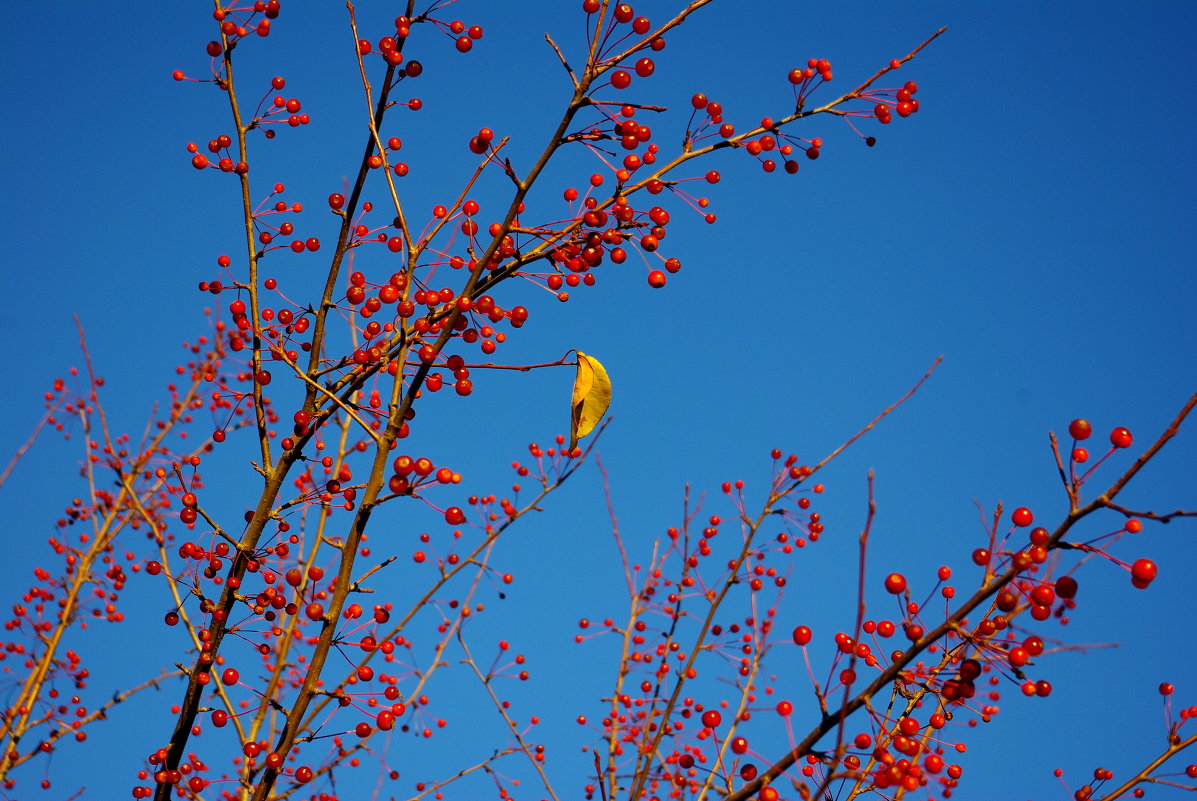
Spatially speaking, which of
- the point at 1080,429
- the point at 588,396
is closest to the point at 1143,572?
the point at 1080,429

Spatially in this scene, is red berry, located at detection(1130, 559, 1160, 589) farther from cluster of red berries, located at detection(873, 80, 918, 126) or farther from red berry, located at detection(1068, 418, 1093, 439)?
cluster of red berries, located at detection(873, 80, 918, 126)

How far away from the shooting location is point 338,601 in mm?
2352

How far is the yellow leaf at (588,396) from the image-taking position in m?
2.59

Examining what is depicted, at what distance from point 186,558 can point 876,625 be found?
2311mm

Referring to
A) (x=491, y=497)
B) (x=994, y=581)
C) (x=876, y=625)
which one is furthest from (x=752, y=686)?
(x=994, y=581)

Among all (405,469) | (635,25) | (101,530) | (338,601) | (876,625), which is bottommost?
(876,625)

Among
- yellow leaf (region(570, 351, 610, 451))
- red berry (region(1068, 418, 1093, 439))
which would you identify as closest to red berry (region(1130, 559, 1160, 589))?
red berry (region(1068, 418, 1093, 439))

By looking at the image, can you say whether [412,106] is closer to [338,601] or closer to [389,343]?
[389,343]

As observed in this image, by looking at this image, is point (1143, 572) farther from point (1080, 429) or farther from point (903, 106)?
point (903, 106)

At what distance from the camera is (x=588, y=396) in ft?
8.50

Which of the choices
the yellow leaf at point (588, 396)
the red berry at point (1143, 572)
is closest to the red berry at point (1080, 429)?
the red berry at point (1143, 572)

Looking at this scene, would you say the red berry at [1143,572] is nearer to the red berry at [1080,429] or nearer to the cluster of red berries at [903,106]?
the red berry at [1080,429]

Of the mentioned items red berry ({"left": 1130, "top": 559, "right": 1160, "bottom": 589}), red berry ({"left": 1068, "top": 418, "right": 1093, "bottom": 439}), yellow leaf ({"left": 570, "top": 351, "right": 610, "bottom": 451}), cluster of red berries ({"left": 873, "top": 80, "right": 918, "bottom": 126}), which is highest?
cluster of red berries ({"left": 873, "top": 80, "right": 918, "bottom": 126})

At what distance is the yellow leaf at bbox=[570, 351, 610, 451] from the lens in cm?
259
